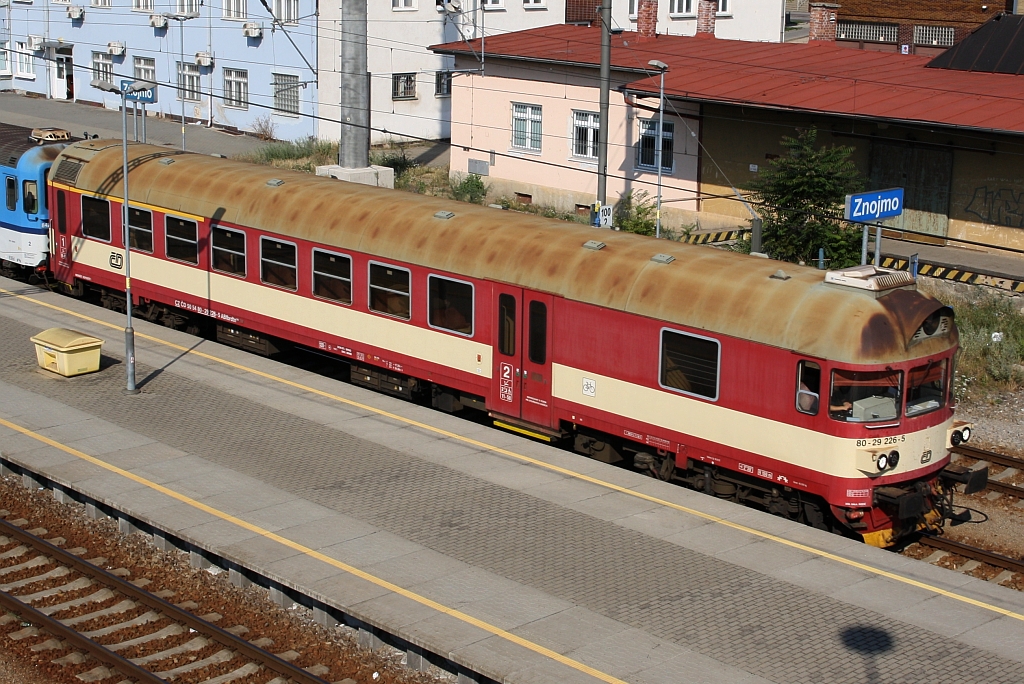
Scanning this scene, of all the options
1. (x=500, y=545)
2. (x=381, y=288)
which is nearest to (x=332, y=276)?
(x=381, y=288)

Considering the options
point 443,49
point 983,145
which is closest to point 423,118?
point 443,49

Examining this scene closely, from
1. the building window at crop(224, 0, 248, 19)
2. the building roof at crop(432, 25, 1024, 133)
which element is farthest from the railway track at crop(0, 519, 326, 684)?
the building window at crop(224, 0, 248, 19)

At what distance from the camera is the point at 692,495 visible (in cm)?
1548

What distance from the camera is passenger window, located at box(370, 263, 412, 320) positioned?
18.9m

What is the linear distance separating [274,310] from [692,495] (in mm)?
8777

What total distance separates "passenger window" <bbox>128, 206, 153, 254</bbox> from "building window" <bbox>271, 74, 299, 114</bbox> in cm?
2260

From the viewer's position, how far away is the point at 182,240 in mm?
22656

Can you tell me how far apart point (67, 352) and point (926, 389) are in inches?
511

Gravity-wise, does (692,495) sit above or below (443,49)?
below

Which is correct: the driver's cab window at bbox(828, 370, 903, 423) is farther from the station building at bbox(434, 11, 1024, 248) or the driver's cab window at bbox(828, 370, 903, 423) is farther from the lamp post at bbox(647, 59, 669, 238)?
the station building at bbox(434, 11, 1024, 248)

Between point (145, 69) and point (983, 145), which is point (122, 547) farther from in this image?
point (145, 69)

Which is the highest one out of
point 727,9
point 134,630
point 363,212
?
point 727,9

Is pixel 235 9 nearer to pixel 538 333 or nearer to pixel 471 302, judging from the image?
pixel 471 302

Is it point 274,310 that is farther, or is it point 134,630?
point 274,310
